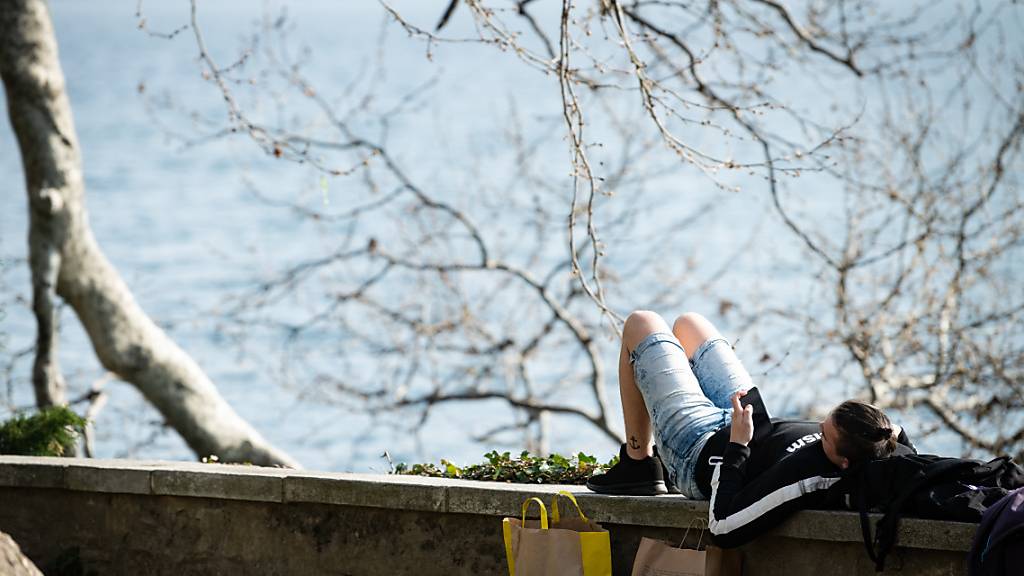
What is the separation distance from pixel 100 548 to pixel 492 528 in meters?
1.62

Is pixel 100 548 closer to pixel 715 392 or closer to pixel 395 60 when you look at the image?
pixel 715 392

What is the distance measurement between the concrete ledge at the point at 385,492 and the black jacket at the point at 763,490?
9 cm

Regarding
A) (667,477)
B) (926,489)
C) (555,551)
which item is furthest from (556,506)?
(926,489)

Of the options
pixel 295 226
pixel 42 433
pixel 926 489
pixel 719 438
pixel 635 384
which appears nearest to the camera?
pixel 926 489

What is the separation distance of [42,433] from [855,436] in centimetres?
391

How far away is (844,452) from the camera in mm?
3576

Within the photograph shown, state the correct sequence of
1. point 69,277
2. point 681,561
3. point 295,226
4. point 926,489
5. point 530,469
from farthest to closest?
point 295,226 < point 69,277 < point 530,469 < point 681,561 < point 926,489

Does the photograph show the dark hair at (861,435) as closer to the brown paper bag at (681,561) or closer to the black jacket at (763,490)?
the black jacket at (763,490)

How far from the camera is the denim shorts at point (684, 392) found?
13.0 feet

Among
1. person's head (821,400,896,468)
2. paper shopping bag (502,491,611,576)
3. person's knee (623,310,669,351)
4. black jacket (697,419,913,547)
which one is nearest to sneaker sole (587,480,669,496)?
paper shopping bag (502,491,611,576)

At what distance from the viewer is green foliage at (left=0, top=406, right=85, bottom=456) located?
18.7 feet

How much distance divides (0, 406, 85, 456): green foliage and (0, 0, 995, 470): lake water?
5.44 ft

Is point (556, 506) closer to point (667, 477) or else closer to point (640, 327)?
point (667, 477)

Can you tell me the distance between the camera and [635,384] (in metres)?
4.32
